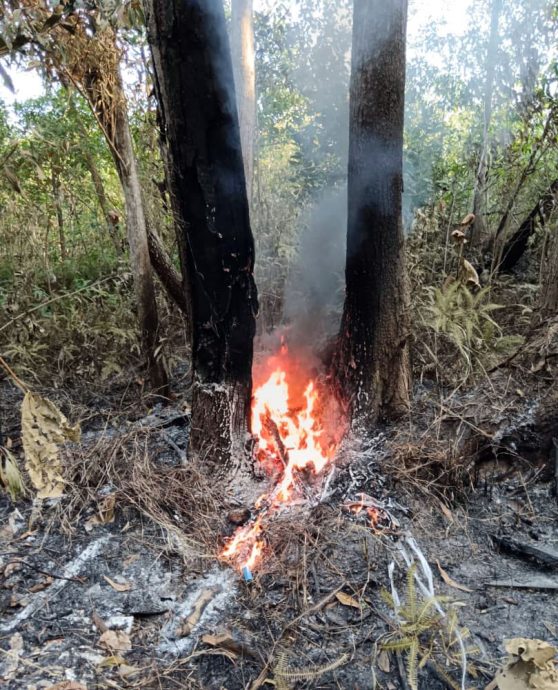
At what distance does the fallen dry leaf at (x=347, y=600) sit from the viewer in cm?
199

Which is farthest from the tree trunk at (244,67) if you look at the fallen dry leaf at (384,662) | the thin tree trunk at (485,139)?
the fallen dry leaf at (384,662)

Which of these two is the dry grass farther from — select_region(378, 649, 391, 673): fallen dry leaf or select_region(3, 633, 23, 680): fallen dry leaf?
select_region(378, 649, 391, 673): fallen dry leaf

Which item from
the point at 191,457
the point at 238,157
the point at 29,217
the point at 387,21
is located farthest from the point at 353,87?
the point at 29,217

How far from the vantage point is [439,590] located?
2062mm

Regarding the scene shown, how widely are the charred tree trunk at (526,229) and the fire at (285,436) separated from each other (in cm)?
291

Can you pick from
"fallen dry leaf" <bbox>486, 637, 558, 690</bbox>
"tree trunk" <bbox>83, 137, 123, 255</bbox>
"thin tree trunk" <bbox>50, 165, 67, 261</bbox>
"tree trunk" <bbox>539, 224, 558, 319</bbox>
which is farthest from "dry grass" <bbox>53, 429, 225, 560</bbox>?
"thin tree trunk" <bbox>50, 165, 67, 261</bbox>

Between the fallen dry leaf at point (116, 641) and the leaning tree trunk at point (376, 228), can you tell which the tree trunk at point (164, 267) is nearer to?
the leaning tree trunk at point (376, 228)

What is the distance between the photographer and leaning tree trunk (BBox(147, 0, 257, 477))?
1.99m

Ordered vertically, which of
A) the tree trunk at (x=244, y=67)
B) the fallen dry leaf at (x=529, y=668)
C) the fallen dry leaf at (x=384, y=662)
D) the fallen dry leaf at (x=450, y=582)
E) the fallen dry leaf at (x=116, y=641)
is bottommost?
the fallen dry leaf at (x=450, y=582)

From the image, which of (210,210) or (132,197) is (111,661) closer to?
(210,210)

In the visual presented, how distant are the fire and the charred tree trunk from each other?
9.56 feet

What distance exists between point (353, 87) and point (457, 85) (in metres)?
4.72

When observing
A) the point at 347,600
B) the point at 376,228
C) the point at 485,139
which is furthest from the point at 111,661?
the point at 485,139

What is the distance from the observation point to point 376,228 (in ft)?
8.81
